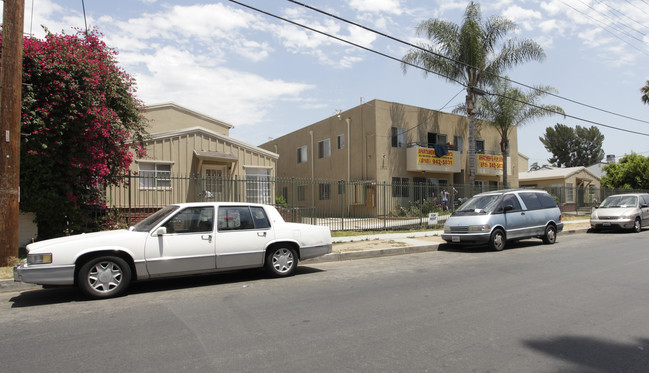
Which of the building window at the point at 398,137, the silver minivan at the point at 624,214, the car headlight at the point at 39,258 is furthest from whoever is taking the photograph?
the building window at the point at 398,137

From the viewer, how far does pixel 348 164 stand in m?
25.6

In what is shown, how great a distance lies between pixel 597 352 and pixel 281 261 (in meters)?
5.27

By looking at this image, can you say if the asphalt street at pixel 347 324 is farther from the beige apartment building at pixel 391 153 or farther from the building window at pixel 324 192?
the building window at pixel 324 192

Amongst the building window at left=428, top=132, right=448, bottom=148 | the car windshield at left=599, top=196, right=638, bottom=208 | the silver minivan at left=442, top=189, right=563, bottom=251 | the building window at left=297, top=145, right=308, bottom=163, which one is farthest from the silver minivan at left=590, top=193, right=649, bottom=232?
the building window at left=297, top=145, right=308, bottom=163

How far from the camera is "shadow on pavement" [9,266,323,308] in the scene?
6.35 m

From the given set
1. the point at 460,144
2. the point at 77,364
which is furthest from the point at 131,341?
the point at 460,144

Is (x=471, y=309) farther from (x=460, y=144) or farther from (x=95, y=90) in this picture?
(x=460, y=144)

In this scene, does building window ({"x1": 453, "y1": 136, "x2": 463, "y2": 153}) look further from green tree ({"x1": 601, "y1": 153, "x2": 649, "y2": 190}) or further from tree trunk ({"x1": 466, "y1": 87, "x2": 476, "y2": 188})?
green tree ({"x1": 601, "y1": 153, "x2": 649, "y2": 190})

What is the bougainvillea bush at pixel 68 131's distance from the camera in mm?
9547

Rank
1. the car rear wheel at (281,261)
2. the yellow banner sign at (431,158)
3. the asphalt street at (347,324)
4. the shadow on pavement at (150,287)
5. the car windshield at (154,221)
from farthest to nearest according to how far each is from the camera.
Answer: the yellow banner sign at (431,158), the car rear wheel at (281,261), the car windshield at (154,221), the shadow on pavement at (150,287), the asphalt street at (347,324)

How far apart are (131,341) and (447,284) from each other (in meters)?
5.03

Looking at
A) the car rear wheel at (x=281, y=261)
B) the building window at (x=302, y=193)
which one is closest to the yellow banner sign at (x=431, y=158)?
the building window at (x=302, y=193)

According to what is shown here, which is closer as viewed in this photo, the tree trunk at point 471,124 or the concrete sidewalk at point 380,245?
the concrete sidewalk at point 380,245

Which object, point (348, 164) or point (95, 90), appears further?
point (348, 164)
